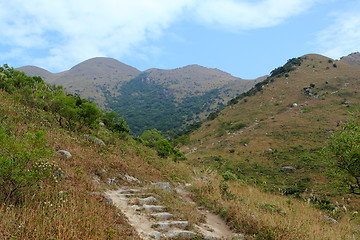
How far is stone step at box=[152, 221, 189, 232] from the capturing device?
→ 18.8 feet

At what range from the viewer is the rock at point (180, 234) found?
5383mm

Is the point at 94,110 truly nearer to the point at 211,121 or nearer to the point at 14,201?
the point at 14,201

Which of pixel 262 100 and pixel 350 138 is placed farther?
pixel 262 100

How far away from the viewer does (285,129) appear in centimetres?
5322

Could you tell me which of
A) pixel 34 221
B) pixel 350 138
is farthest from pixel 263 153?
pixel 34 221

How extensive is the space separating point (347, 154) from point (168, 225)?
415 inches

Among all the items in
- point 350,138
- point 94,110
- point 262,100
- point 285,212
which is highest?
point 262,100

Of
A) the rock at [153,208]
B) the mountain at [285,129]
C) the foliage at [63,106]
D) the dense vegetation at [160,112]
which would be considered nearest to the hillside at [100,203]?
the rock at [153,208]

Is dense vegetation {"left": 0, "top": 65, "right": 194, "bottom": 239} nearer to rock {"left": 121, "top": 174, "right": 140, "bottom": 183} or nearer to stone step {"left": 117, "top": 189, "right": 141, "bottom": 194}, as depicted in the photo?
rock {"left": 121, "top": 174, "right": 140, "bottom": 183}

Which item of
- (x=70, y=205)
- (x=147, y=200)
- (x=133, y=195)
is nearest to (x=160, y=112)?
(x=133, y=195)

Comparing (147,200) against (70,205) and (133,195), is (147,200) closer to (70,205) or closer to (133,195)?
(133,195)

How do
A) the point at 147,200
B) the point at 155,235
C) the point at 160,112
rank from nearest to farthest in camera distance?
1. the point at 155,235
2. the point at 147,200
3. the point at 160,112

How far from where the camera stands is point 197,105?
165 meters

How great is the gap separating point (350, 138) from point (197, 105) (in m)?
155
